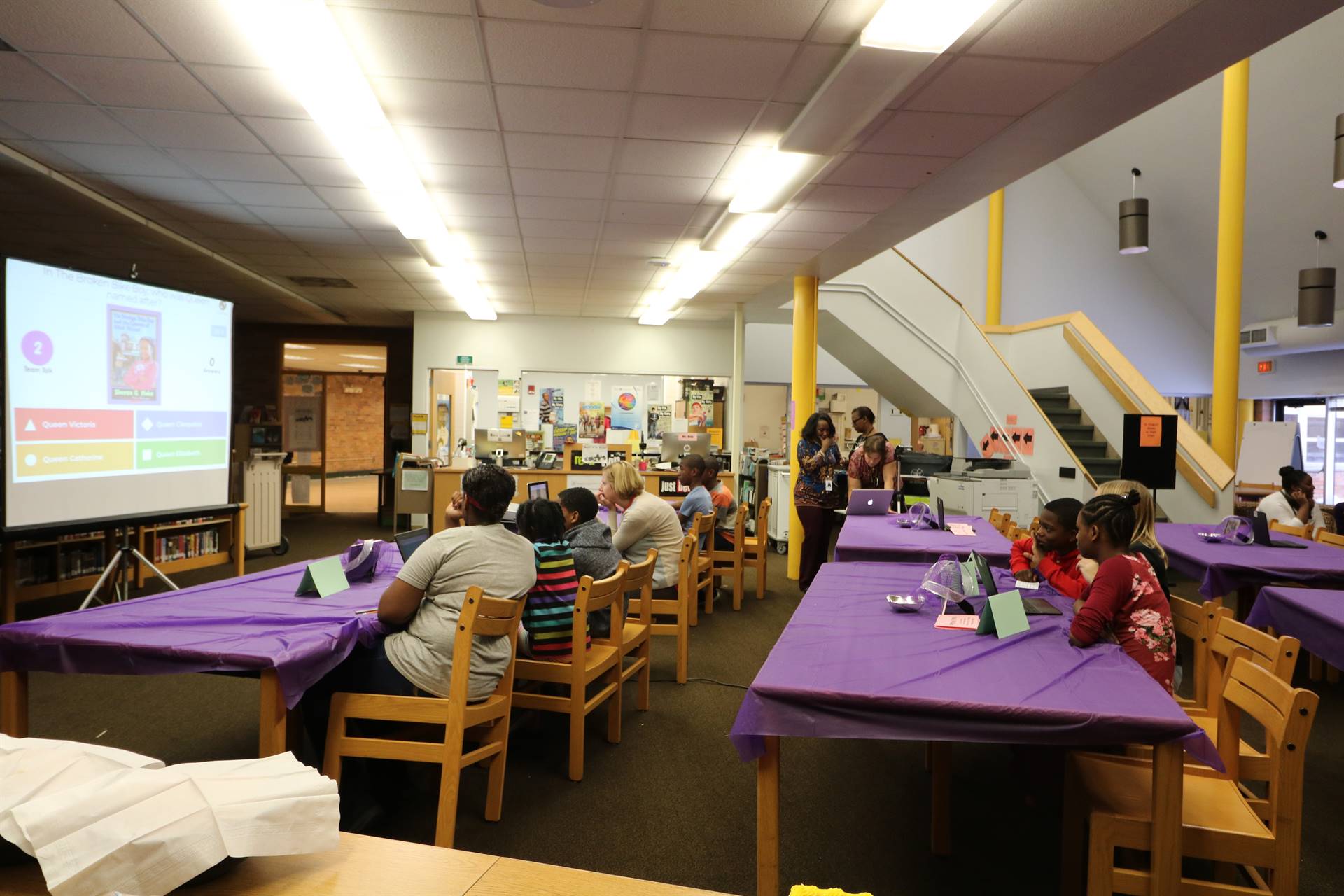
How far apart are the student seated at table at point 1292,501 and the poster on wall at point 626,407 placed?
24.8 ft

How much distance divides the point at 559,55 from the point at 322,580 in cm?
234

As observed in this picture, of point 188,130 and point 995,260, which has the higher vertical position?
point 995,260

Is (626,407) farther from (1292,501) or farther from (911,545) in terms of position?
(1292,501)

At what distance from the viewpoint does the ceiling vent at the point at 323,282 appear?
28.2ft

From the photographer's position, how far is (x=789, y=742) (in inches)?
140

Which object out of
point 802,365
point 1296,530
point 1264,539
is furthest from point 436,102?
point 1296,530

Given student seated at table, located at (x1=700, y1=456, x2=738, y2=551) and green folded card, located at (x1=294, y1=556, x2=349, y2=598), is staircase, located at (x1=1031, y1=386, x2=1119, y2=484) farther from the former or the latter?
green folded card, located at (x1=294, y1=556, x2=349, y2=598)

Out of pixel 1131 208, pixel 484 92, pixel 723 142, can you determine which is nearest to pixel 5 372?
pixel 484 92

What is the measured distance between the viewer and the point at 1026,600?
2871 mm

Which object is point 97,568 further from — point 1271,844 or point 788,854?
point 1271,844

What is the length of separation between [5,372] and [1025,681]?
5.12 m

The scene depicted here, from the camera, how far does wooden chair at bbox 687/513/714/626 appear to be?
525cm

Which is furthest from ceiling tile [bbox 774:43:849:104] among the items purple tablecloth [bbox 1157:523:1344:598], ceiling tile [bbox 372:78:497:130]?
purple tablecloth [bbox 1157:523:1344:598]

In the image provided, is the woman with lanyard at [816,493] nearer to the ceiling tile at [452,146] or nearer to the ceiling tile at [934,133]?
the ceiling tile at [934,133]
